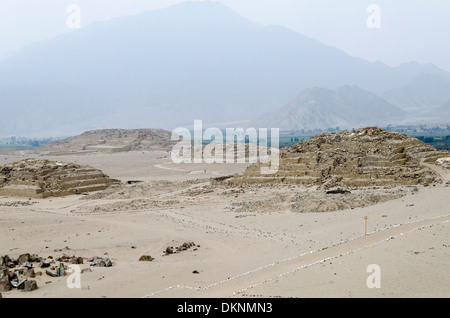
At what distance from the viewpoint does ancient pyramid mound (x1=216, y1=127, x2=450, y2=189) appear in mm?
25006

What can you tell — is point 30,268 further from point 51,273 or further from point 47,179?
point 47,179

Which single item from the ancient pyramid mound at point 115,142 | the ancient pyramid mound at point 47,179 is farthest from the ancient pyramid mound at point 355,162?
the ancient pyramid mound at point 115,142

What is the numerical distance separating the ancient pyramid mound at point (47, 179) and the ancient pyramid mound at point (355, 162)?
9.66 meters

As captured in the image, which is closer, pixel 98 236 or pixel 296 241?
pixel 296 241

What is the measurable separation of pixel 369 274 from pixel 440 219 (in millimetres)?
6494

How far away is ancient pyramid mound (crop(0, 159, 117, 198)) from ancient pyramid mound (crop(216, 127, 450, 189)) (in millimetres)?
9660

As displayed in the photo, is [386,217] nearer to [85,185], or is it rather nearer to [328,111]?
[85,185]

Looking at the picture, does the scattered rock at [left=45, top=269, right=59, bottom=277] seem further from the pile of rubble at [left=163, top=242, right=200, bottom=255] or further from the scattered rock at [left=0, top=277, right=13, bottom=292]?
the pile of rubble at [left=163, top=242, right=200, bottom=255]

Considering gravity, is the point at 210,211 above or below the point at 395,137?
below

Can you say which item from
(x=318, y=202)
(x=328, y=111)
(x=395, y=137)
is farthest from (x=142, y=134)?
(x=328, y=111)

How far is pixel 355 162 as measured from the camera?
26.9 metres

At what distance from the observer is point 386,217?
16.3 metres

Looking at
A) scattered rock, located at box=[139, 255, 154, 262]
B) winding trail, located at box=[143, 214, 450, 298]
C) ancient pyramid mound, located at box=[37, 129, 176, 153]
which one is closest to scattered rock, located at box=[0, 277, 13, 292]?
winding trail, located at box=[143, 214, 450, 298]
